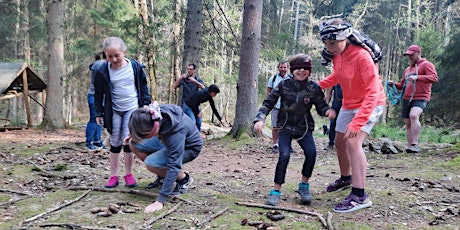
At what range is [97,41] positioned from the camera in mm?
22156

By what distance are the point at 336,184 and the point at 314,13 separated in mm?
36088

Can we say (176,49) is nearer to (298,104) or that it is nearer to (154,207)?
(298,104)

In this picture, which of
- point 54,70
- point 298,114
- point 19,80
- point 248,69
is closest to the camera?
point 298,114

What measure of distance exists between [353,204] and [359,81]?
1.19 meters

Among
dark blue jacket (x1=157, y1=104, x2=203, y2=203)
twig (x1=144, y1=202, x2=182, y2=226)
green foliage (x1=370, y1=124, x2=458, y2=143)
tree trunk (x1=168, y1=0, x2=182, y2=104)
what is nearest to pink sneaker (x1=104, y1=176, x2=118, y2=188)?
dark blue jacket (x1=157, y1=104, x2=203, y2=203)

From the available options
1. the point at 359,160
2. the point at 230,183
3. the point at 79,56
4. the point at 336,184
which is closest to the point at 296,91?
the point at 359,160

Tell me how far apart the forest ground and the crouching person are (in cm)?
19

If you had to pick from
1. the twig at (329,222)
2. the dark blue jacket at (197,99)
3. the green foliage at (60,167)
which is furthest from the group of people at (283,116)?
the dark blue jacket at (197,99)

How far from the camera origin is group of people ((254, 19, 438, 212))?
345 centimetres

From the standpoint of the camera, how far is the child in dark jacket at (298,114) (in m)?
3.83

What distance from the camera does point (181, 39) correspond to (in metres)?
17.0

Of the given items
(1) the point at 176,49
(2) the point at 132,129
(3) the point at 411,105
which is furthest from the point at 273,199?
(1) the point at 176,49

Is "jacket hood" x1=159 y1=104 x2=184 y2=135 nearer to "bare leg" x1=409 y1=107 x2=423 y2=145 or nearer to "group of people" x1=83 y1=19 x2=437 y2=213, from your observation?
"group of people" x1=83 y1=19 x2=437 y2=213

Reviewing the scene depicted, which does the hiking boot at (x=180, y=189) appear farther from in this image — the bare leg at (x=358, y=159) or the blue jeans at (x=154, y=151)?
the bare leg at (x=358, y=159)
